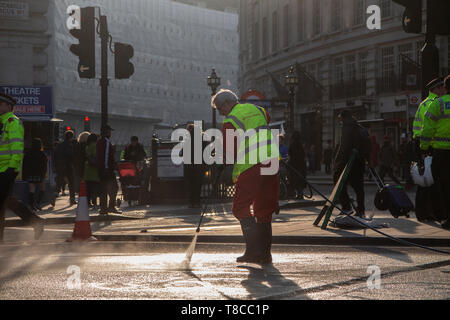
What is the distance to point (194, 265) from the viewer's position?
7.43 meters

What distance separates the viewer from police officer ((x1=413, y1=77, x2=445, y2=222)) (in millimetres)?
10289

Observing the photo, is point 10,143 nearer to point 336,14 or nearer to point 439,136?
point 439,136

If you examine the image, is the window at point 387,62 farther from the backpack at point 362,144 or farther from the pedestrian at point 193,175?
the backpack at point 362,144

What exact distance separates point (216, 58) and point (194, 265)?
302 feet

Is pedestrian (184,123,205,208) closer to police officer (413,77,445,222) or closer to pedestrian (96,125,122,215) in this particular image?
pedestrian (96,125,122,215)

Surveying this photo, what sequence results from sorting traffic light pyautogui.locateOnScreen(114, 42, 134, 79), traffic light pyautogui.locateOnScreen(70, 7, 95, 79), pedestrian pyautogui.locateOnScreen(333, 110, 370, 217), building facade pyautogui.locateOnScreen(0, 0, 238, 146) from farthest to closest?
building facade pyautogui.locateOnScreen(0, 0, 238, 146)
traffic light pyautogui.locateOnScreen(114, 42, 134, 79)
traffic light pyautogui.locateOnScreen(70, 7, 95, 79)
pedestrian pyautogui.locateOnScreen(333, 110, 370, 217)

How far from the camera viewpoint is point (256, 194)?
7.62 m

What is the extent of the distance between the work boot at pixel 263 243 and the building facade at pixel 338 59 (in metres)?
25.9

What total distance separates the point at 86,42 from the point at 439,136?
22.2 feet

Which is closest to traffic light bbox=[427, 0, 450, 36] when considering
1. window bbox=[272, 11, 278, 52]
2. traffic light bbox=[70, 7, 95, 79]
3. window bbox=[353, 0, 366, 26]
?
traffic light bbox=[70, 7, 95, 79]

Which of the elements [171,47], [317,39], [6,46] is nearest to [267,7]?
[317,39]

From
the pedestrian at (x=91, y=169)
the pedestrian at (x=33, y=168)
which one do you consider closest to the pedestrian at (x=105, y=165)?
the pedestrian at (x=91, y=169)

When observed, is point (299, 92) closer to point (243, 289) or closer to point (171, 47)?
point (243, 289)

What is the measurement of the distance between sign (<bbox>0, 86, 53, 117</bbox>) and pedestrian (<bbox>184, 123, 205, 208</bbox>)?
18.5 ft
